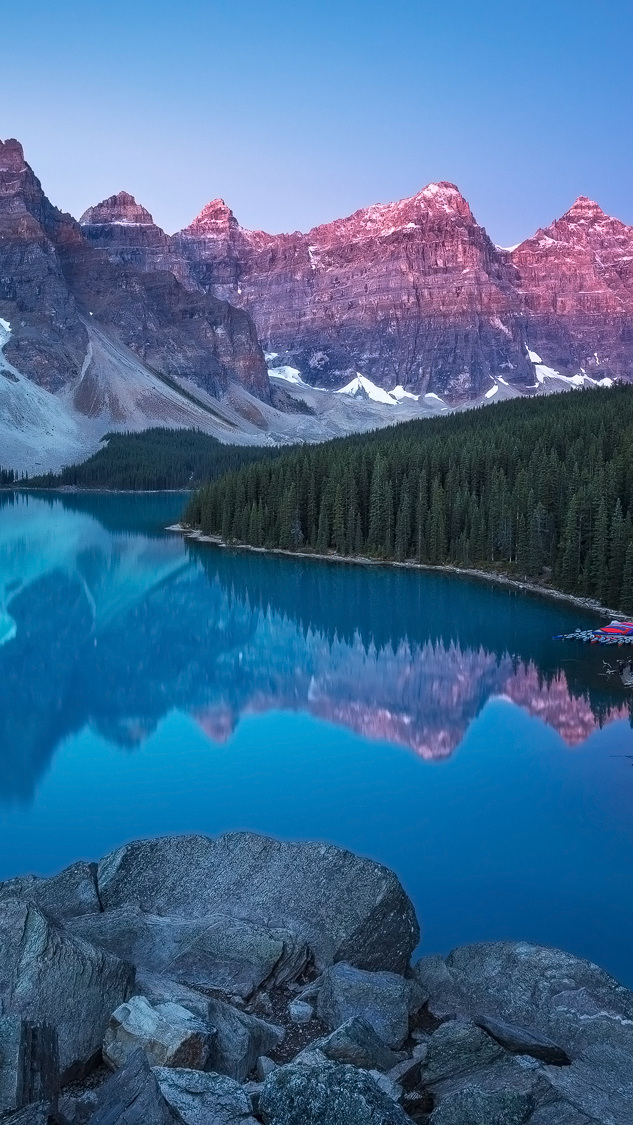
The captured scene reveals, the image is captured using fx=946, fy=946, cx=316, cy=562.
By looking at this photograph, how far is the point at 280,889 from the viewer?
46.0ft

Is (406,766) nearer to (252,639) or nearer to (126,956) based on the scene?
(126,956)

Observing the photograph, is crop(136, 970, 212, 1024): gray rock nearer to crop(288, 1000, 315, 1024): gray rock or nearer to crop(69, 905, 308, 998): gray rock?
Answer: crop(69, 905, 308, 998): gray rock

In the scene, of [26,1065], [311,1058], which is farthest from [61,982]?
[311,1058]

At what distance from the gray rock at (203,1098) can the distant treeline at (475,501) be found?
45.3 meters

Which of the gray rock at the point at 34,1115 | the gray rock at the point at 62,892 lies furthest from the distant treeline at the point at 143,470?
the gray rock at the point at 34,1115

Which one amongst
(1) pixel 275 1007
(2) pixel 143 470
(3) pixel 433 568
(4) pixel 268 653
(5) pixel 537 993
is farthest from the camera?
(2) pixel 143 470

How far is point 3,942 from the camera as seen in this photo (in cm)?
1068

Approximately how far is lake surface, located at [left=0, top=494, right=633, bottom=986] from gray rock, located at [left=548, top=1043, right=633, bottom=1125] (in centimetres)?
607

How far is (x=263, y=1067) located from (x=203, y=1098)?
1.84m

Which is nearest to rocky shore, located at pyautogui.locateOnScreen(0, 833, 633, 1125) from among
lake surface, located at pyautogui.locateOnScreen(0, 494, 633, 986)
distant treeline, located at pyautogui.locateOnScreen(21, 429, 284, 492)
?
lake surface, located at pyautogui.locateOnScreen(0, 494, 633, 986)

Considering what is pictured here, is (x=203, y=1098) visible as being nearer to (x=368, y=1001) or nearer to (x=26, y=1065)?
(x=26, y=1065)

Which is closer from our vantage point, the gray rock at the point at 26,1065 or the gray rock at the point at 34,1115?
the gray rock at the point at 34,1115

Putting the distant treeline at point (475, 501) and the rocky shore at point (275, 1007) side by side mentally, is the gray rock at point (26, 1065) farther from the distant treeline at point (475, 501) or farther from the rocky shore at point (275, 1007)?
the distant treeline at point (475, 501)

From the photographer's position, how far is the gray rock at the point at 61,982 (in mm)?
9969
